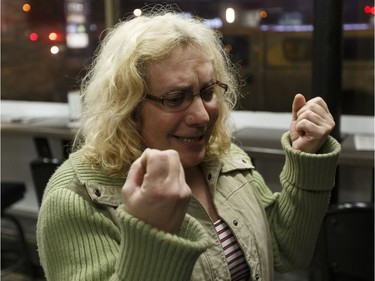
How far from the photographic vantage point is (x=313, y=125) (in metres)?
1.36

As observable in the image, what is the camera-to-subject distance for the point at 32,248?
4047 millimetres

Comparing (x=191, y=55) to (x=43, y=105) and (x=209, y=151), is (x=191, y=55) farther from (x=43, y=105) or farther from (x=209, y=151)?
(x=43, y=105)

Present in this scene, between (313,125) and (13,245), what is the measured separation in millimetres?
3446

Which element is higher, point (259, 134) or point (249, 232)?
point (249, 232)

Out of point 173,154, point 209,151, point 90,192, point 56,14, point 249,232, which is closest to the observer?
point 173,154

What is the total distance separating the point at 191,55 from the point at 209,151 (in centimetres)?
35

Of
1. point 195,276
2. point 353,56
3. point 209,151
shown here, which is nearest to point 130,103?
point 209,151

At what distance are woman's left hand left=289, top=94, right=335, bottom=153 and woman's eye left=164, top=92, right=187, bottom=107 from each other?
14.6 inches

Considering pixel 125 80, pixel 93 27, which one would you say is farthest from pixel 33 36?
pixel 125 80

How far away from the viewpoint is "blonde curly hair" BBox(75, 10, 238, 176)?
120 centimetres

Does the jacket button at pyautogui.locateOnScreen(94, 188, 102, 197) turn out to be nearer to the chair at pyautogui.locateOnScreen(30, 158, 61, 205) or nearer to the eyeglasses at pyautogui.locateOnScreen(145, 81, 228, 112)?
the eyeglasses at pyautogui.locateOnScreen(145, 81, 228, 112)

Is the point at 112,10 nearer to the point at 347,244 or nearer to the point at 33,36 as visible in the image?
the point at 33,36

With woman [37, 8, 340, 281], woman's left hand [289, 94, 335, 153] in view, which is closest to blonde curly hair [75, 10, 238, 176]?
woman [37, 8, 340, 281]

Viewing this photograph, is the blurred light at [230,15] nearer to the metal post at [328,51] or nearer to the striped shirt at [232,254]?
the metal post at [328,51]
